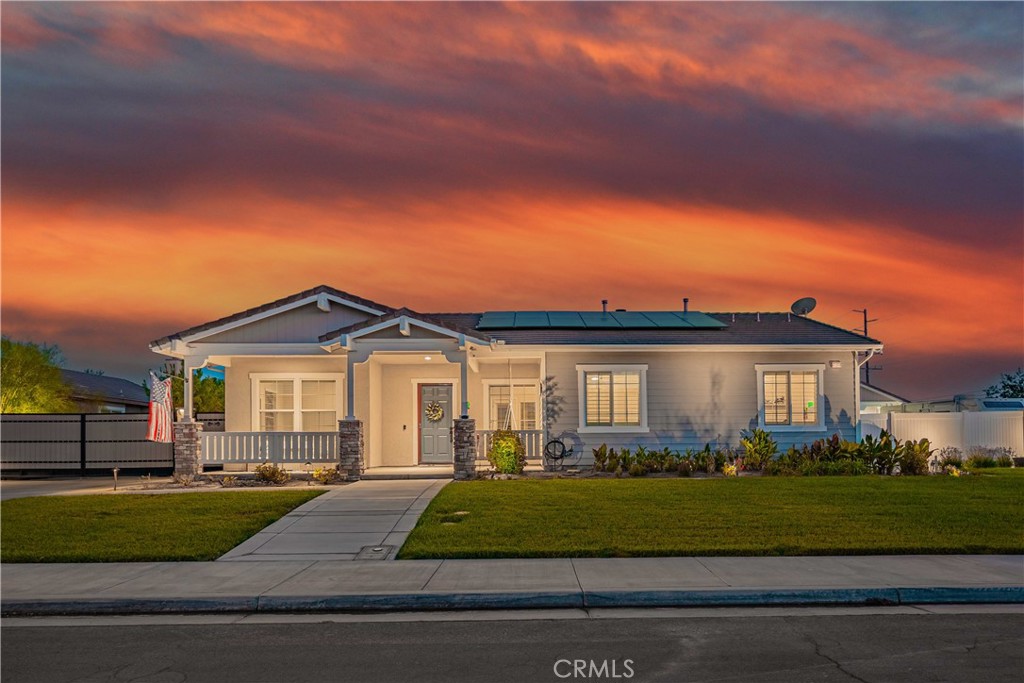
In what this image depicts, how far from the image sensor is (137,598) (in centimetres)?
916

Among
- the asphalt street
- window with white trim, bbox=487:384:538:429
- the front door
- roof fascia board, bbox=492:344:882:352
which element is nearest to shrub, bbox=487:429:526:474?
the front door

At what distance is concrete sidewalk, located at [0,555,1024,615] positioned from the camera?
9.11 m

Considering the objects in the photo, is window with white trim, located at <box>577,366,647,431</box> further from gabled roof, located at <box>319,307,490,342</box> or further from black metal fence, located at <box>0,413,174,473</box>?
black metal fence, located at <box>0,413,174,473</box>

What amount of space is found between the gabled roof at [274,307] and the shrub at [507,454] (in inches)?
169

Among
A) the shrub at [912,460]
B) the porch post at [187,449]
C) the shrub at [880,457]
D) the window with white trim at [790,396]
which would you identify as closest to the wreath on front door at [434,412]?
the porch post at [187,449]

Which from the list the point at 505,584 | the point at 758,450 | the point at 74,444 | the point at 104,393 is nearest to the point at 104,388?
the point at 104,393

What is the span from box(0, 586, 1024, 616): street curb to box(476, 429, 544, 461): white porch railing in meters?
13.0

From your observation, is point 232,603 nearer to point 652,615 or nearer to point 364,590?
point 364,590

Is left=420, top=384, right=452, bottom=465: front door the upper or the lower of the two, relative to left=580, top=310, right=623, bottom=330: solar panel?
lower

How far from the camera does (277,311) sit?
2220 cm

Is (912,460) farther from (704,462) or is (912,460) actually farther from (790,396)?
(704,462)

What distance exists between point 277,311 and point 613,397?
8.96m

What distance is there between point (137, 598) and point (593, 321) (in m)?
17.6

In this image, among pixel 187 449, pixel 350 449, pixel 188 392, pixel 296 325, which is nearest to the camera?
pixel 350 449
